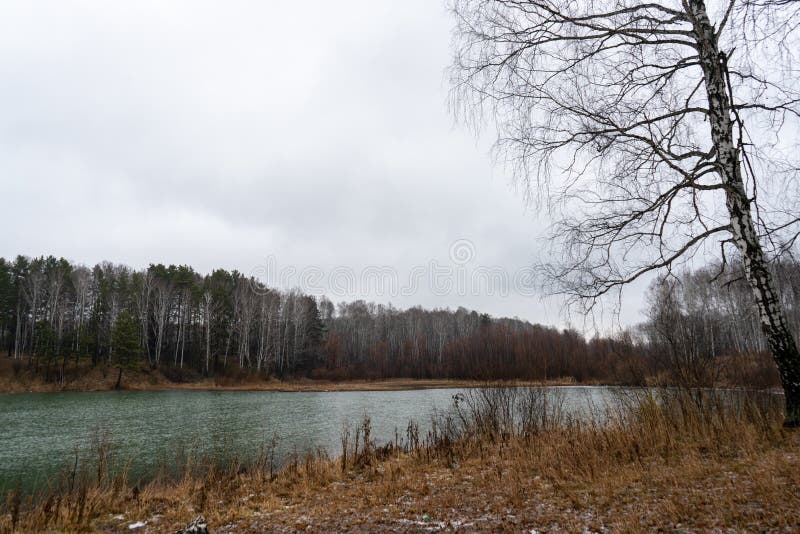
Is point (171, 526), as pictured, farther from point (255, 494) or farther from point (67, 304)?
point (67, 304)

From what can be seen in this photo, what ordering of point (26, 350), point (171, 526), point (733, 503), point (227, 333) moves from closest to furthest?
point (733, 503) < point (171, 526) < point (26, 350) < point (227, 333)

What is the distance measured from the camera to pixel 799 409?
5188mm

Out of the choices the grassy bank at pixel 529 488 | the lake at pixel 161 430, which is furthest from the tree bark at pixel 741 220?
the lake at pixel 161 430

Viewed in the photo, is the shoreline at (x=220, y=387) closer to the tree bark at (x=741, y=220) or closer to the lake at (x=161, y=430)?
the lake at (x=161, y=430)

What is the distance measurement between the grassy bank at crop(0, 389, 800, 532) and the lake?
1.70 meters

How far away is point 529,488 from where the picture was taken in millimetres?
5652

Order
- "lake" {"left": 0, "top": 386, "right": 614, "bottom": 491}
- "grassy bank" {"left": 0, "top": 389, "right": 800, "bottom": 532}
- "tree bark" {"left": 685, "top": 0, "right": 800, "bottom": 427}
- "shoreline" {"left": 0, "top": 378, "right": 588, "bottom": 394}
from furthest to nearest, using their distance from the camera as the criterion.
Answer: "shoreline" {"left": 0, "top": 378, "right": 588, "bottom": 394} < "lake" {"left": 0, "top": 386, "right": 614, "bottom": 491} < "tree bark" {"left": 685, "top": 0, "right": 800, "bottom": 427} < "grassy bank" {"left": 0, "top": 389, "right": 800, "bottom": 532}

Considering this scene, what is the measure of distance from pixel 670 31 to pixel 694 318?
6.69 meters

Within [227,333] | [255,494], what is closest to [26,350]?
[227,333]

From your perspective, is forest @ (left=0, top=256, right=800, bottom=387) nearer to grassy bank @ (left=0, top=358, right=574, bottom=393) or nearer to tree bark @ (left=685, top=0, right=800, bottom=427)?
grassy bank @ (left=0, top=358, right=574, bottom=393)

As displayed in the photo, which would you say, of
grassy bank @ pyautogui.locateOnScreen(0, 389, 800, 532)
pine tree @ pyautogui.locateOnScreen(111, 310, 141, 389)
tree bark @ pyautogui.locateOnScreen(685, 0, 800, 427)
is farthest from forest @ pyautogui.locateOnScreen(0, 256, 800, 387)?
tree bark @ pyautogui.locateOnScreen(685, 0, 800, 427)

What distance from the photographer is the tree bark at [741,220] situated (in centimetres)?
519

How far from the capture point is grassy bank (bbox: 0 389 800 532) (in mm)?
3867

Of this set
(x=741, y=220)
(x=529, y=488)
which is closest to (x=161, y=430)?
(x=529, y=488)
